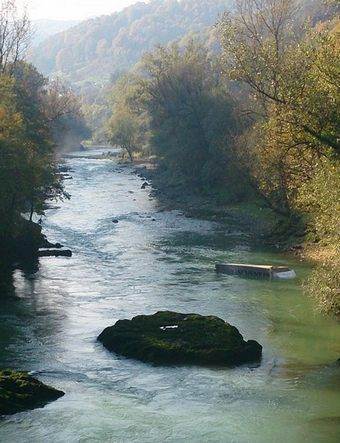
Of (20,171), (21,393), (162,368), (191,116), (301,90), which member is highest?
(191,116)

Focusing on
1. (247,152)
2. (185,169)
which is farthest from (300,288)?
(185,169)

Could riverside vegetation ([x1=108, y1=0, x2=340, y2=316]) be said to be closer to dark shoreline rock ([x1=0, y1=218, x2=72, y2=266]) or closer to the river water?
the river water

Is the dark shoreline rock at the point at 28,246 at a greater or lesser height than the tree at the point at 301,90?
lesser

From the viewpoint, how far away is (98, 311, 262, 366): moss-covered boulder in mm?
31922

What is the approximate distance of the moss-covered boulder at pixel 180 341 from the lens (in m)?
31.9

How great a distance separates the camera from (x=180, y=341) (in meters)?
33.2

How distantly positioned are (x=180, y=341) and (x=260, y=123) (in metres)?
39.5

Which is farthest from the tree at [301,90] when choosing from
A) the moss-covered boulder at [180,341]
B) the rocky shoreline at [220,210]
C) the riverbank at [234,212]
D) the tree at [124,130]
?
the tree at [124,130]

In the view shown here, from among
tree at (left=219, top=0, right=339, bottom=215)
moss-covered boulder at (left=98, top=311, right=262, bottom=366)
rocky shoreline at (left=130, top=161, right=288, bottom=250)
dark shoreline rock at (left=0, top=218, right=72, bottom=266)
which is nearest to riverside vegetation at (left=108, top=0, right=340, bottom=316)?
tree at (left=219, top=0, right=339, bottom=215)

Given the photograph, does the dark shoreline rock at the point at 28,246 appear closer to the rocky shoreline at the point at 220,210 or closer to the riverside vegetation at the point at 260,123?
the rocky shoreline at the point at 220,210

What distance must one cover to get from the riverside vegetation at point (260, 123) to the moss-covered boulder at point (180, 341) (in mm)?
5071

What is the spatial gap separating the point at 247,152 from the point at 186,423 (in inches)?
2001

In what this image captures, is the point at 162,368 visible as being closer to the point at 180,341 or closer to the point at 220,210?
the point at 180,341

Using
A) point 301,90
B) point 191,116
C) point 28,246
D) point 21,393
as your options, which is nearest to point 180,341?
point 21,393
